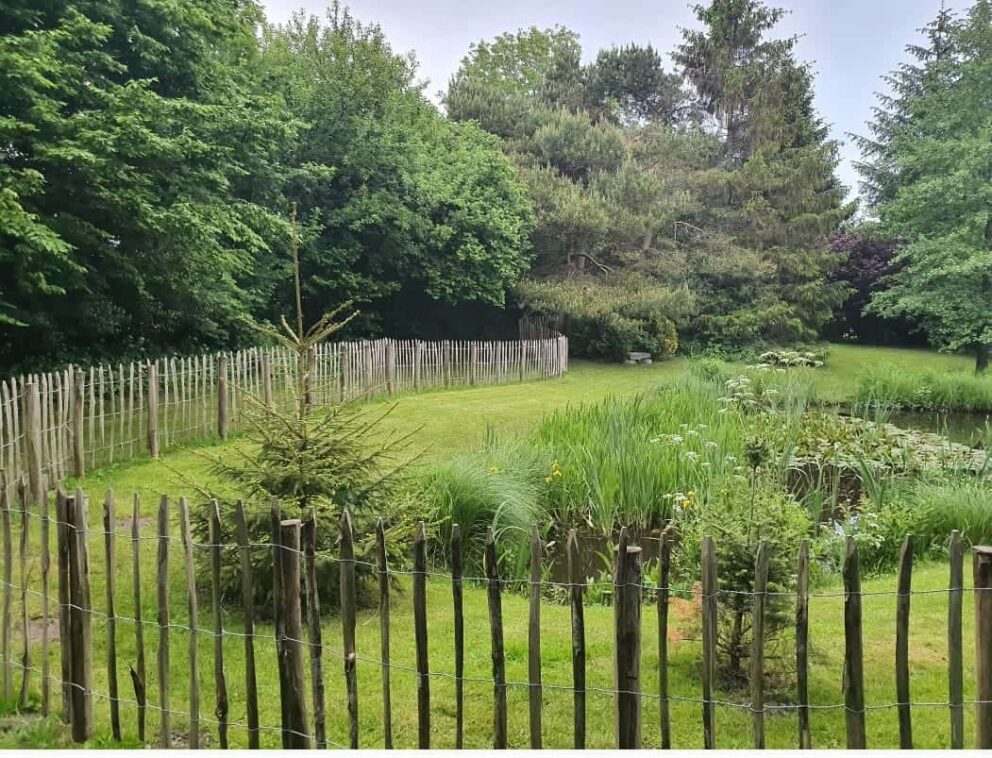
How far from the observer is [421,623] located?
290 centimetres

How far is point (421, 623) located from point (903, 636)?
1653 mm

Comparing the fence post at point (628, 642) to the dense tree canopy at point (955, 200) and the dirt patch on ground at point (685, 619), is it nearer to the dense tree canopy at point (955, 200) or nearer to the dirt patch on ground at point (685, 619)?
the dirt patch on ground at point (685, 619)

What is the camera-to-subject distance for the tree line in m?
11.8

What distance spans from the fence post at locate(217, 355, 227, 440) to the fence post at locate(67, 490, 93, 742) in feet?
24.2

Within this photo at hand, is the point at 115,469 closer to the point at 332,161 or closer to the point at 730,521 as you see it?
the point at 730,521

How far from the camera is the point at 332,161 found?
19.7 meters

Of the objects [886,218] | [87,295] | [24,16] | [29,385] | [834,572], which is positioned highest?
[24,16]

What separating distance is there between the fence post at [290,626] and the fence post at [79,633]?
947 mm

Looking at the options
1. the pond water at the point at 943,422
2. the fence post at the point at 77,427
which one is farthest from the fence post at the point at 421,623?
the pond water at the point at 943,422

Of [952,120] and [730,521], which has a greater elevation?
[952,120]

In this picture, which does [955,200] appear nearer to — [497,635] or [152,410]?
[152,410]

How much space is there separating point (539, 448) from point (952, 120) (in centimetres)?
1798

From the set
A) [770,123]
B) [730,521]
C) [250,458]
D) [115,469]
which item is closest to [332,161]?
[115,469]

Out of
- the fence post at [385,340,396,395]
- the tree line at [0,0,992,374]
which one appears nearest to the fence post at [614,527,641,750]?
the tree line at [0,0,992,374]
